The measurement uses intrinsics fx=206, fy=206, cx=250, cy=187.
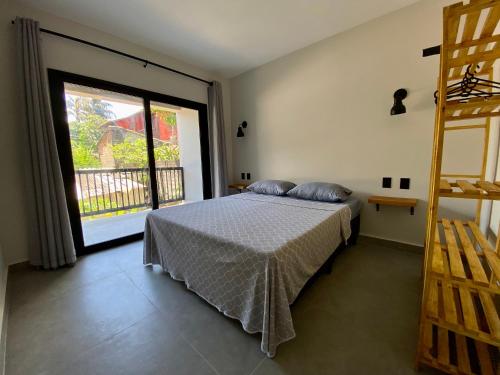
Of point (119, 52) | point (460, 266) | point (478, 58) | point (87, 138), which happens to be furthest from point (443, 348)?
point (87, 138)

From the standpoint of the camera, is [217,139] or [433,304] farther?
[217,139]

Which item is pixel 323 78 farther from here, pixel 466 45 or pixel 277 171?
pixel 466 45

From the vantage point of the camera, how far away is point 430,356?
100cm

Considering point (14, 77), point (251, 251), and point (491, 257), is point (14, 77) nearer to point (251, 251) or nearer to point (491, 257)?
point (251, 251)

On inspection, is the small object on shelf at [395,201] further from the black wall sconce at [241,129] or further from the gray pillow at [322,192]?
the black wall sconce at [241,129]

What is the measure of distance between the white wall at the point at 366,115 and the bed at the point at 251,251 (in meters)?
0.69

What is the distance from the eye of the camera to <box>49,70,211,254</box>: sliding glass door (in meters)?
2.35

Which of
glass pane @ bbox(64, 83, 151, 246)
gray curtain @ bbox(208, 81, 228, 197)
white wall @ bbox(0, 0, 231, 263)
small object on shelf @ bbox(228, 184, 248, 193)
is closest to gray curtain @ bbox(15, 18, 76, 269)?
white wall @ bbox(0, 0, 231, 263)

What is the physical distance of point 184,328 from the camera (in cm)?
135

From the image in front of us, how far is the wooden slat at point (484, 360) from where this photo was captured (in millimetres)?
924

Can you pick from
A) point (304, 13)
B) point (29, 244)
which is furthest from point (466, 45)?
point (29, 244)

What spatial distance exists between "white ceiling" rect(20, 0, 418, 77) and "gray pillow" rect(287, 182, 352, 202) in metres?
1.85

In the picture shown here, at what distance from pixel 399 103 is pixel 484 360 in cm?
208

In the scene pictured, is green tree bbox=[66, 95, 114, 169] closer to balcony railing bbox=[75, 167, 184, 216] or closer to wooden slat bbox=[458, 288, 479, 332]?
balcony railing bbox=[75, 167, 184, 216]
